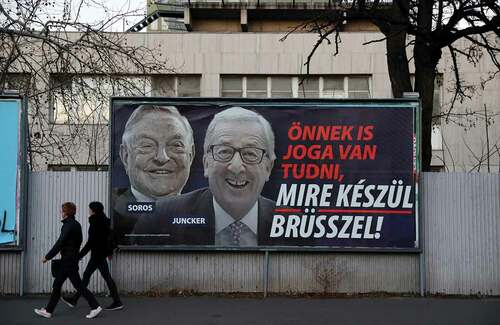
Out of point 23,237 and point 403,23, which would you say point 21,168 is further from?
point 403,23

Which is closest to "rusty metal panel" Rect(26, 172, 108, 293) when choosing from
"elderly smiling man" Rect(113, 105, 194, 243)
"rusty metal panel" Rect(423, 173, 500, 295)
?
"elderly smiling man" Rect(113, 105, 194, 243)

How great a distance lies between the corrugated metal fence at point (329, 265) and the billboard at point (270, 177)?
0.27m

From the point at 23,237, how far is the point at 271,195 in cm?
444

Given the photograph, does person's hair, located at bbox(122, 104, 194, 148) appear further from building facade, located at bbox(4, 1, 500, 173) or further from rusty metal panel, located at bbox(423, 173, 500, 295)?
building facade, located at bbox(4, 1, 500, 173)

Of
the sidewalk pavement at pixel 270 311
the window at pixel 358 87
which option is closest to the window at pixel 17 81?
the sidewalk pavement at pixel 270 311

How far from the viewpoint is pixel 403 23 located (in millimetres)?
11836

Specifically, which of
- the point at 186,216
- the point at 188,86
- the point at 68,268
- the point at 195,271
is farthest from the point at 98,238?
the point at 188,86

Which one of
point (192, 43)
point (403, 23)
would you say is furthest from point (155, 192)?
point (192, 43)

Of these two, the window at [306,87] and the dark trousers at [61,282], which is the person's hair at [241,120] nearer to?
the dark trousers at [61,282]

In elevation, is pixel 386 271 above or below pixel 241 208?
below

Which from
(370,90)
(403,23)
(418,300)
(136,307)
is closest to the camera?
(136,307)

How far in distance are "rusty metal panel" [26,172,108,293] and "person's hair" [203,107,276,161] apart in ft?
6.70

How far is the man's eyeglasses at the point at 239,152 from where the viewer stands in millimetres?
10766

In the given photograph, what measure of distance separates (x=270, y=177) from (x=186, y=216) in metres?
1.65
